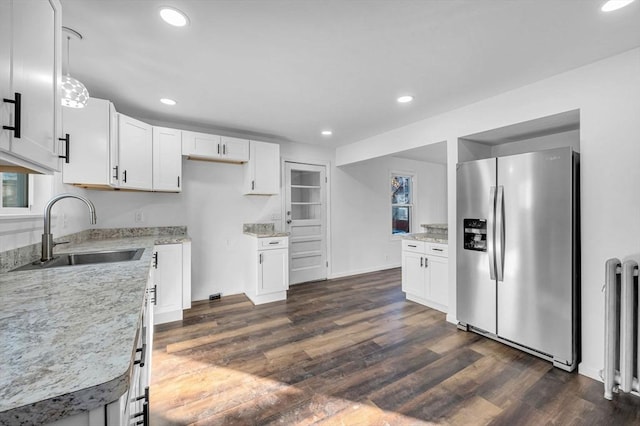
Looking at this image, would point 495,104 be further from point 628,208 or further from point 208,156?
point 208,156

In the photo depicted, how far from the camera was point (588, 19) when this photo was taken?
1.56 m

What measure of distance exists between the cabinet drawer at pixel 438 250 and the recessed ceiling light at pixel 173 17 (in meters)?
3.11

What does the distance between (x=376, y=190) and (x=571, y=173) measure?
3.43 meters

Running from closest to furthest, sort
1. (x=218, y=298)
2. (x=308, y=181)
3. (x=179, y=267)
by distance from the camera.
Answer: (x=179, y=267), (x=218, y=298), (x=308, y=181)

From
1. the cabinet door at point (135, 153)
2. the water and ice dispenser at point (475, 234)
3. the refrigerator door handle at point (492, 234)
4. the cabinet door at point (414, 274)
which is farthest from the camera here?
the cabinet door at point (414, 274)

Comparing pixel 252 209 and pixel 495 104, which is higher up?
pixel 495 104

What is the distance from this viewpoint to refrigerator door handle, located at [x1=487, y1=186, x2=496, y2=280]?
2456 millimetres

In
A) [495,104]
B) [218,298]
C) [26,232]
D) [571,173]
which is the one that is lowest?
[218,298]

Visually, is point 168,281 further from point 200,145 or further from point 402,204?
point 402,204

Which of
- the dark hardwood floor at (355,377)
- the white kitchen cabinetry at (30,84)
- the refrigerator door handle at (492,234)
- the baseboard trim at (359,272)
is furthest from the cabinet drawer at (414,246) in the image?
the white kitchen cabinetry at (30,84)

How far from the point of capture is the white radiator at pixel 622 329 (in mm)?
1686

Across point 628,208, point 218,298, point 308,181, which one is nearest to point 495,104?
point 628,208

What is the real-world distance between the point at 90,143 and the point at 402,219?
17.1 feet

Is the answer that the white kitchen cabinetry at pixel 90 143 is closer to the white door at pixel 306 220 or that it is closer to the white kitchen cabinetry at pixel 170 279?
the white kitchen cabinetry at pixel 170 279
